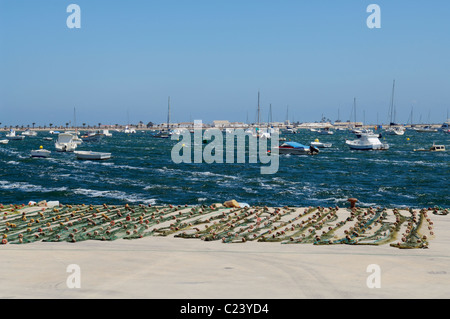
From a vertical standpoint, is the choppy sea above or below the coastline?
below

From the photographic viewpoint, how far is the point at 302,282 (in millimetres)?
13070

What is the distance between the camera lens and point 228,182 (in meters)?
57.0

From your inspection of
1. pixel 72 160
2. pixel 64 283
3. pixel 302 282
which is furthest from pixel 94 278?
pixel 72 160

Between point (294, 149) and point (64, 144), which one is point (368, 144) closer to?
point (294, 149)

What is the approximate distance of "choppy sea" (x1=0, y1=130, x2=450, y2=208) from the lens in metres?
44.8

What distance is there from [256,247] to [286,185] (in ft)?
123

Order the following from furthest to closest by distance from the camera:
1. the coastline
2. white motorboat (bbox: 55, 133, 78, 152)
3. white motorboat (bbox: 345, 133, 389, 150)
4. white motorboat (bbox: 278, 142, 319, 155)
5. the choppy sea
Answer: white motorboat (bbox: 345, 133, 389, 150) < white motorboat (bbox: 55, 133, 78, 152) < white motorboat (bbox: 278, 142, 319, 155) < the choppy sea < the coastline

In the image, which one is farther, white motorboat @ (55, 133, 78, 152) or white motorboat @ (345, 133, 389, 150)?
white motorboat @ (345, 133, 389, 150)

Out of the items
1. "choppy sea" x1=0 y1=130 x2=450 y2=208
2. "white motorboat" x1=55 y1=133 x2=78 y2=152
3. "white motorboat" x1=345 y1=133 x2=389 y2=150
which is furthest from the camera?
"white motorboat" x1=345 y1=133 x2=389 y2=150

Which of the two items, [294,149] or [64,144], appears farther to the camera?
[64,144]

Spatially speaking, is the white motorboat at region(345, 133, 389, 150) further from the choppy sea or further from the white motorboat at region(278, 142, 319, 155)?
the choppy sea

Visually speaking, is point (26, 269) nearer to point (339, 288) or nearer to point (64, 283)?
point (64, 283)

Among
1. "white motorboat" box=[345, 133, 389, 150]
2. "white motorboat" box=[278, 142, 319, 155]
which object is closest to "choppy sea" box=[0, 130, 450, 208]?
"white motorboat" box=[278, 142, 319, 155]

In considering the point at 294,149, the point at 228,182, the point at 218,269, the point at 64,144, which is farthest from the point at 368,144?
the point at 218,269
